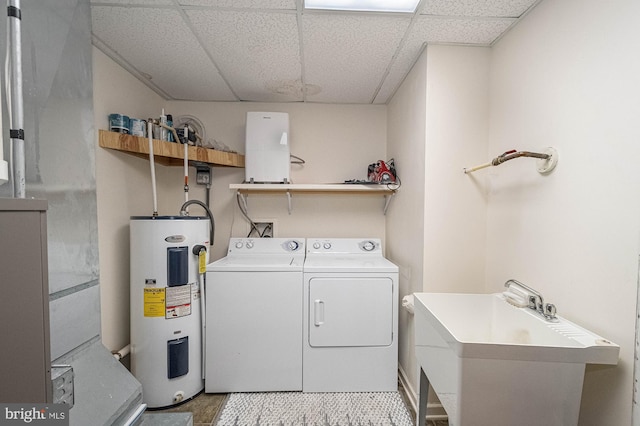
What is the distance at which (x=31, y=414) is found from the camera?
1.95 feet

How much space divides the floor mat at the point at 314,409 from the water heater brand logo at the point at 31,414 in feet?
3.86

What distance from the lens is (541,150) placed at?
1.10 m

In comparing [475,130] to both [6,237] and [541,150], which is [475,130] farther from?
[6,237]

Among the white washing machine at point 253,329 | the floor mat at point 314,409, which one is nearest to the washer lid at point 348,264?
the white washing machine at point 253,329

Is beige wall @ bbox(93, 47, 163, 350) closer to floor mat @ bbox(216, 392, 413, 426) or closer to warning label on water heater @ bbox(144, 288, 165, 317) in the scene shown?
warning label on water heater @ bbox(144, 288, 165, 317)

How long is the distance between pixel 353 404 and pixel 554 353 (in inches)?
52.5

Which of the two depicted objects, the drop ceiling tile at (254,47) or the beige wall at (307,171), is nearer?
the drop ceiling tile at (254,47)

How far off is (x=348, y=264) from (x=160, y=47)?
1958 millimetres

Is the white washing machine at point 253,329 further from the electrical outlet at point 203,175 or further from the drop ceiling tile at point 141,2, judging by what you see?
the drop ceiling tile at point 141,2

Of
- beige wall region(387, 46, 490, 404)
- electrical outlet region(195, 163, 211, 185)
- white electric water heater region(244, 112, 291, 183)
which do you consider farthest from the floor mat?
electrical outlet region(195, 163, 211, 185)

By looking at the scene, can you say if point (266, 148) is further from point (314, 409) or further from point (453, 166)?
point (314, 409)

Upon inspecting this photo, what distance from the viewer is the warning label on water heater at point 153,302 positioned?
1.57 metres

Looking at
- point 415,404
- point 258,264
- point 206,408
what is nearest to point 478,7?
point 258,264

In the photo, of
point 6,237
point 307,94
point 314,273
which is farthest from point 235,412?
point 307,94
